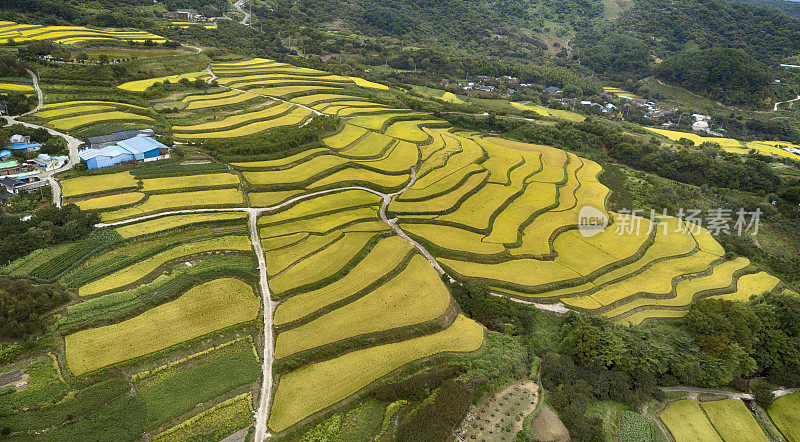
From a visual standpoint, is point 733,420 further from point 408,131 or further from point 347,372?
point 408,131

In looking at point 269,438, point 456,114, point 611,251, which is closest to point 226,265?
point 269,438

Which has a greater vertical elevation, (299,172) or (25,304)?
(299,172)

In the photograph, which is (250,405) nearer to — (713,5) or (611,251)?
(611,251)

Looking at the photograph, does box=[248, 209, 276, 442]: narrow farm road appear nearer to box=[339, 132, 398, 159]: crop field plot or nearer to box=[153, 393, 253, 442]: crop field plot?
box=[153, 393, 253, 442]: crop field plot

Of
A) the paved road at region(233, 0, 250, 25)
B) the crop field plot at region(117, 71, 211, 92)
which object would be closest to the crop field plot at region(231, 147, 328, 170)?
the crop field plot at region(117, 71, 211, 92)

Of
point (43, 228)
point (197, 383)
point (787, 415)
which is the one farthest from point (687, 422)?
point (43, 228)

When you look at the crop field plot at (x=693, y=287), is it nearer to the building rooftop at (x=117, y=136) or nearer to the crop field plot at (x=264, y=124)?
the crop field plot at (x=264, y=124)
